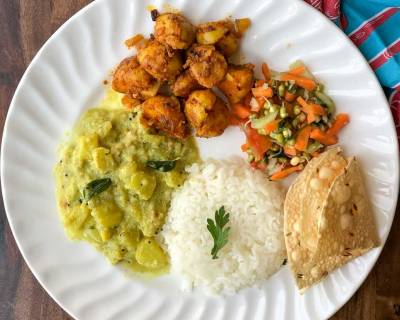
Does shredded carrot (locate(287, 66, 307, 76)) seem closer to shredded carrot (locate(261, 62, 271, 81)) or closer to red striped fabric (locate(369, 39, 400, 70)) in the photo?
shredded carrot (locate(261, 62, 271, 81))

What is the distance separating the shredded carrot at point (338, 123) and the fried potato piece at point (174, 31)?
126 centimetres

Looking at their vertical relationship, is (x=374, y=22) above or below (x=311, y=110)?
above

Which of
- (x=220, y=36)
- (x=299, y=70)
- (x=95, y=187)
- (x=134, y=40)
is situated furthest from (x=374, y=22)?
(x=95, y=187)

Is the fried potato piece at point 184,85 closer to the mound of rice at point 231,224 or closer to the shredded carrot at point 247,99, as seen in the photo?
the shredded carrot at point 247,99

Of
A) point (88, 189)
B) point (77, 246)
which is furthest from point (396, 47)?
point (77, 246)

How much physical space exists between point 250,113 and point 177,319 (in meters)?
1.85

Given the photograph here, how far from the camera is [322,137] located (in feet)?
12.8

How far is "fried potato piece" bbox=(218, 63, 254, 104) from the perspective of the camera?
3816 mm

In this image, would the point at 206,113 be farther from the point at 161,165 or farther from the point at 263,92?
the point at 161,165

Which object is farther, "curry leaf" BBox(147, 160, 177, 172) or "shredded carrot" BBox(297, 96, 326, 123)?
"curry leaf" BBox(147, 160, 177, 172)

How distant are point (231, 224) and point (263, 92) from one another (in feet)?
3.59

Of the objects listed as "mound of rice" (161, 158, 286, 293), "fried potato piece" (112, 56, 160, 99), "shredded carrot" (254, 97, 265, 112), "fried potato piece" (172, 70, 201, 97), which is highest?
"fried potato piece" (112, 56, 160, 99)

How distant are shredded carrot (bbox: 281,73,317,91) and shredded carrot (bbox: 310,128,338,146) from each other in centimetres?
33

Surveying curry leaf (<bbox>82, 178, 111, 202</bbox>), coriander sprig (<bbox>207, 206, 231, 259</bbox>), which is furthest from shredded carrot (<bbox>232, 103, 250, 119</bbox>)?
curry leaf (<bbox>82, 178, 111, 202</bbox>)
